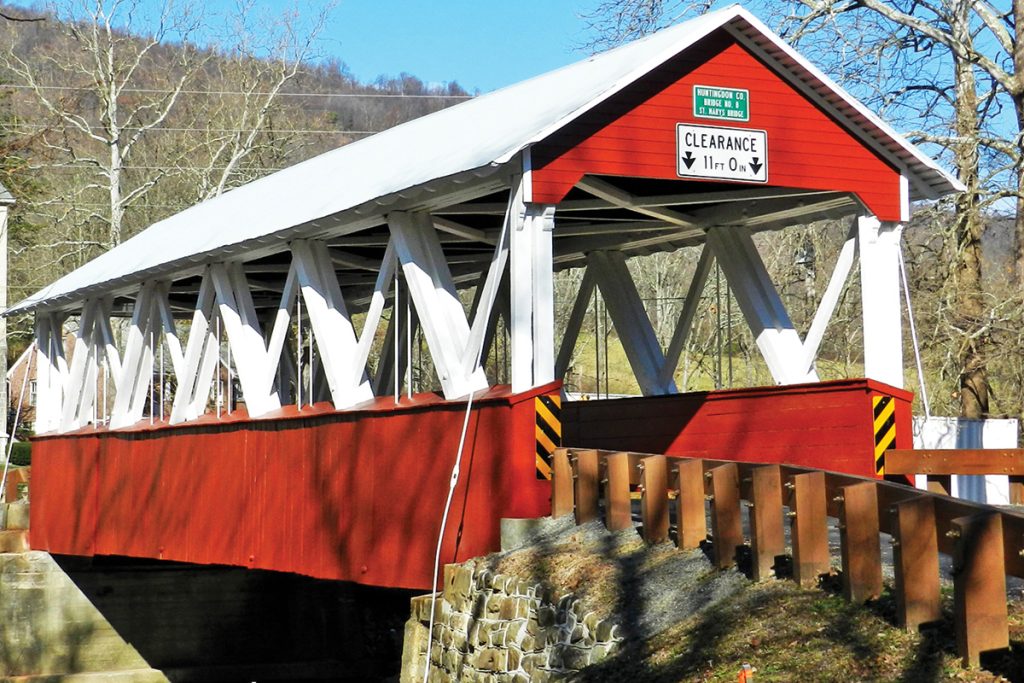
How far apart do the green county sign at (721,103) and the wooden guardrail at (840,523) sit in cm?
331

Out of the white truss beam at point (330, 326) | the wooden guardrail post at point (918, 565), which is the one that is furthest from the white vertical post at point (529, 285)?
the wooden guardrail post at point (918, 565)

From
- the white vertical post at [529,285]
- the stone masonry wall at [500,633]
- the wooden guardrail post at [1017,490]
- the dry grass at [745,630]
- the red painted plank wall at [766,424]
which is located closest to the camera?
the dry grass at [745,630]

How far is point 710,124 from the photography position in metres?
→ 13.8

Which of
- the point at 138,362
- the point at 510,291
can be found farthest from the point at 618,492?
the point at 138,362

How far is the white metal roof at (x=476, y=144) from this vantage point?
13.2m

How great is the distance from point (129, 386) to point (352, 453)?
24.4 ft

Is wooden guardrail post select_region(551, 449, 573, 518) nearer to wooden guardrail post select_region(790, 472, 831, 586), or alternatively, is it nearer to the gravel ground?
the gravel ground

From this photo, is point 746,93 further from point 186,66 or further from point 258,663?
point 186,66

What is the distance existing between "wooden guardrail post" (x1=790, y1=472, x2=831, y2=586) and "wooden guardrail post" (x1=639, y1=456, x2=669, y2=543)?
1746mm

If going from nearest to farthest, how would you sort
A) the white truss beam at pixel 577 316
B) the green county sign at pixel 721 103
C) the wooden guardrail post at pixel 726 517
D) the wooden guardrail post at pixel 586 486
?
1. the wooden guardrail post at pixel 726 517
2. the wooden guardrail post at pixel 586 486
3. the green county sign at pixel 721 103
4. the white truss beam at pixel 577 316

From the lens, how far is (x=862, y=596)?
895 centimetres

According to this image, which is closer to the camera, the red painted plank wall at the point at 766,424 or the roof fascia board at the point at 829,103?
the roof fascia board at the point at 829,103

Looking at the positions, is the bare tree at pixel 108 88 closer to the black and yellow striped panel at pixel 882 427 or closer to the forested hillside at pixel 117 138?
the forested hillside at pixel 117 138

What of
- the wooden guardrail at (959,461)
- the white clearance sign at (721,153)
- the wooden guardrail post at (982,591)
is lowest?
the wooden guardrail post at (982,591)
